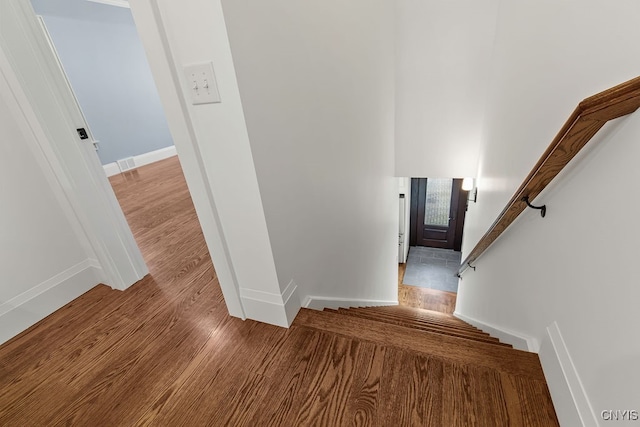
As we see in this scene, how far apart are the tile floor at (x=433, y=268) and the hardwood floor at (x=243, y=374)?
4.31 metres

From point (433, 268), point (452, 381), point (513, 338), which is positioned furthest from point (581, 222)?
point (433, 268)

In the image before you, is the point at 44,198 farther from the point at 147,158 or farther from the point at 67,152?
the point at 147,158

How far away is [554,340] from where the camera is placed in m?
0.98

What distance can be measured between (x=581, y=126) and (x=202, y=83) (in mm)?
1104

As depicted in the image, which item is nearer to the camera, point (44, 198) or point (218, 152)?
point (218, 152)

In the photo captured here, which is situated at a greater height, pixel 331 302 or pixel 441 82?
pixel 441 82

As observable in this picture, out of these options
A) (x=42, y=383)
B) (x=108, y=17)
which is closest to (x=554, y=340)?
(x=42, y=383)

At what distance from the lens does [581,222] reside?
2.83 ft

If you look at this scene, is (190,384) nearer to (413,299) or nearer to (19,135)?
(19,135)

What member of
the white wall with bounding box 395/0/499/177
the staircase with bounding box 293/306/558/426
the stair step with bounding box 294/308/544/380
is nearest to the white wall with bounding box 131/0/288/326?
the stair step with bounding box 294/308/544/380

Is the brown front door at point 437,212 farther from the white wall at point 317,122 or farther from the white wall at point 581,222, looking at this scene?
the white wall at point 581,222

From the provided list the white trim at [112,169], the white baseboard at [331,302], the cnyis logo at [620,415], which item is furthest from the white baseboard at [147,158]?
the cnyis logo at [620,415]

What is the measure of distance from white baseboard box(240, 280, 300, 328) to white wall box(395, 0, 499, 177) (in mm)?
2922

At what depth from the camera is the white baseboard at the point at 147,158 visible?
4.88 m
